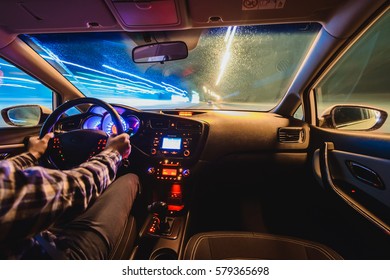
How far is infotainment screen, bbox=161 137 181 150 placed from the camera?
2018 mm

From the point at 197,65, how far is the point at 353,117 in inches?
82.8

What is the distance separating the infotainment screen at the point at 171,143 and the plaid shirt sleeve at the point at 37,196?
3.88 ft

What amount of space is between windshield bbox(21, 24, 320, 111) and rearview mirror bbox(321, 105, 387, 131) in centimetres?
51

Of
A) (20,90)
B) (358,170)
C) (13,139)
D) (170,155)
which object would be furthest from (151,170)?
(20,90)

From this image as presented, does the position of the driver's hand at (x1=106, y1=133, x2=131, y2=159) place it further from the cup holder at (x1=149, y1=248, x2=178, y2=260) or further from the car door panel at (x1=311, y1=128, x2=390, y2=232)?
the car door panel at (x1=311, y1=128, x2=390, y2=232)

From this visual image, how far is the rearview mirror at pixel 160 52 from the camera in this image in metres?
1.93

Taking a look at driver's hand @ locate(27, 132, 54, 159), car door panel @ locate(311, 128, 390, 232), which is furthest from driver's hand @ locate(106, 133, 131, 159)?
car door panel @ locate(311, 128, 390, 232)

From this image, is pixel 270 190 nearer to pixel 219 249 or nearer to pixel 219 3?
pixel 219 249

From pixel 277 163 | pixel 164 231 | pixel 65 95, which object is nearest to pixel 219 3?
pixel 277 163

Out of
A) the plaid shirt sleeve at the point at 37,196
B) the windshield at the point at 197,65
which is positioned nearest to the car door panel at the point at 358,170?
the windshield at the point at 197,65

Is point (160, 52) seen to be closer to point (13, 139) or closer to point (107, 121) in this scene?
point (107, 121)

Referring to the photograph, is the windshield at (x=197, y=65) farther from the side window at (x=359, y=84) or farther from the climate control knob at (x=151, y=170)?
the climate control knob at (x=151, y=170)

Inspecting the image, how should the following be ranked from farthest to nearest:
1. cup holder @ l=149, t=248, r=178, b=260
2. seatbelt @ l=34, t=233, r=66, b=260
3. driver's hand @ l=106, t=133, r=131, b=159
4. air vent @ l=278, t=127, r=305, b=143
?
air vent @ l=278, t=127, r=305, b=143, cup holder @ l=149, t=248, r=178, b=260, driver's hand @ l=106, t=133, r=131, b=159, seatbelt @ l=34, t=233, r=66, b=260

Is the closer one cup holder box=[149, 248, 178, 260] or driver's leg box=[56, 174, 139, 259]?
driver's leg box=[56, 174, 139, 259]
